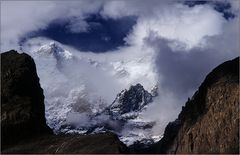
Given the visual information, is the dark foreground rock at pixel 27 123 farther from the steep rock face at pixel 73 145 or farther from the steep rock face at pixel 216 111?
the steep rock face at pixel 216 111

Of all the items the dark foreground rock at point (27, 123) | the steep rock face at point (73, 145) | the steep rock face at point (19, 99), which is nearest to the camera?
the steep rock face at point (73, 145)

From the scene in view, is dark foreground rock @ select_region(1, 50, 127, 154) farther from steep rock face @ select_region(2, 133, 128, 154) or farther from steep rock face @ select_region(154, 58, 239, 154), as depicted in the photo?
steep rock face @ select_region(154, 58, 239, 154)

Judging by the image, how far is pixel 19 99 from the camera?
78875 mm

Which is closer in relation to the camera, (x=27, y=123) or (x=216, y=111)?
(x=27, y=123)

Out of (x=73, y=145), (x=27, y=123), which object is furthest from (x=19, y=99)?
(x=73, y=145)

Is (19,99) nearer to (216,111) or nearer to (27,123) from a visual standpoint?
(27,123)

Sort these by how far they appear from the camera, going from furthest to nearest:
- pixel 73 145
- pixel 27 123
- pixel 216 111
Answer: pixel 216 111 → pixel 27 123 → pixel 73 145

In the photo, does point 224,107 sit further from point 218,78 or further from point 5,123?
point 5,123

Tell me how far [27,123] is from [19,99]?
3.53 meters

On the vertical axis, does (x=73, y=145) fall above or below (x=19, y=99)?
below

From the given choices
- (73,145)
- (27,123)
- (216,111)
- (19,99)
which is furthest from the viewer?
(216,111)

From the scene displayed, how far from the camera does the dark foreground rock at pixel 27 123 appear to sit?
2655 inches

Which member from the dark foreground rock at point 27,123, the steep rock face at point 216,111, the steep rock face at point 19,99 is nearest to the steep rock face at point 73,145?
the dark foreground rock at point 27,123

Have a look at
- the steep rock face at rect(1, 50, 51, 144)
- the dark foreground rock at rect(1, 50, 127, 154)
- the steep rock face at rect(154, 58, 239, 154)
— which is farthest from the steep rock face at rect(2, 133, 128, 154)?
the steep rock face at rect(154, 58, 239, 154)
